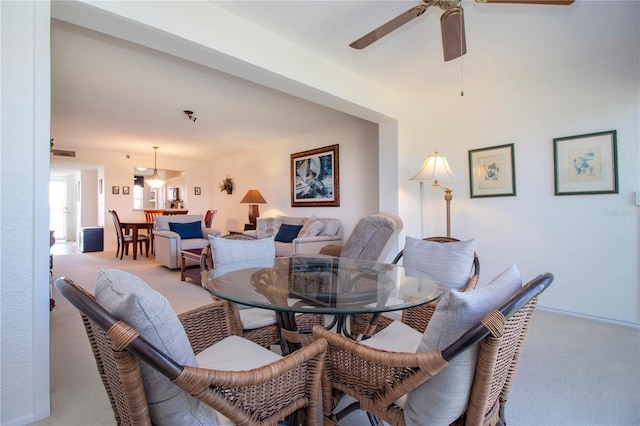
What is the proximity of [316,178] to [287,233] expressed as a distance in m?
1.16

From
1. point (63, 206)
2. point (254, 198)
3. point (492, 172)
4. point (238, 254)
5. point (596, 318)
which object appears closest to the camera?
point (238, 254)

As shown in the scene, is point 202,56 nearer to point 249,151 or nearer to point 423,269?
point 423,269

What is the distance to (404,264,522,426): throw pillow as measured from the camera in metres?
0.78

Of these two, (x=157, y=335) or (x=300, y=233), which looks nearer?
(x=157, y=335)

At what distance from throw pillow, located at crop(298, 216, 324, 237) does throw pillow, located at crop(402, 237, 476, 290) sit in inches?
104

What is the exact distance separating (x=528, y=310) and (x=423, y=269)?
950 millimetres

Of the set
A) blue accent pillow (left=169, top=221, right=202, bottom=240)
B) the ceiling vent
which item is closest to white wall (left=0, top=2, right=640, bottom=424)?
blue accent pillow (left=169, top=221, right=202, bottom=240)

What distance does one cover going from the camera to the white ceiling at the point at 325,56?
2.16m

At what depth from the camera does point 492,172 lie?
132 inches

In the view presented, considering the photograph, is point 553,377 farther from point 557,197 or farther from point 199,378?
point 199,378

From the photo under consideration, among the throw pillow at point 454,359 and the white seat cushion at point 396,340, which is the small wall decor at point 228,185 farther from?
the throw pillow at point 454,359

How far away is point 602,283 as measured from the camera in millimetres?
2746

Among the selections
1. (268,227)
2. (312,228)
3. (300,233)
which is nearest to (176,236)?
(268,227)

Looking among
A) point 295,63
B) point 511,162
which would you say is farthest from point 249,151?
point 511,162
